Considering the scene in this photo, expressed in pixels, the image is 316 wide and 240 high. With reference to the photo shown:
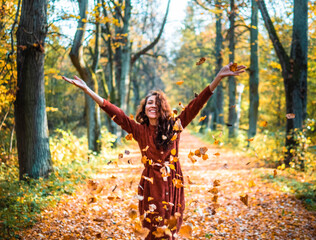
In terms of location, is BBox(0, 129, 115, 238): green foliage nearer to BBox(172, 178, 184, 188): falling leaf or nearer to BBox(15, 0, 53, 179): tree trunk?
BBox(15, 0, 53, 179): tree trunk

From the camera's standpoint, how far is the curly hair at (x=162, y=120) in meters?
3.03

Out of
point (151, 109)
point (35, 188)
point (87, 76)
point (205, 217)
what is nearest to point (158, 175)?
point (151, 109)

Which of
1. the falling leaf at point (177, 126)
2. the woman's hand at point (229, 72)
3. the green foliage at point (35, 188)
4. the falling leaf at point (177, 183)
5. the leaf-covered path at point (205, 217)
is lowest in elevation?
the leaf-covered path at point (205, 217)

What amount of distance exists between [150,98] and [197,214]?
3.20 metres

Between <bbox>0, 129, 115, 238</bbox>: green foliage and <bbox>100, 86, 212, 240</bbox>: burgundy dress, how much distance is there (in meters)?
1.10

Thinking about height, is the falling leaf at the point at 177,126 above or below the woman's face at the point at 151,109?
below

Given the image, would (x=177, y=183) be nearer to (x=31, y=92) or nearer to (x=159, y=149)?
(x=159, y=149)

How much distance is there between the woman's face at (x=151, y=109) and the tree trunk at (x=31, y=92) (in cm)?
361

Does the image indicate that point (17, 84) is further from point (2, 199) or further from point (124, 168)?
point (124, 168)

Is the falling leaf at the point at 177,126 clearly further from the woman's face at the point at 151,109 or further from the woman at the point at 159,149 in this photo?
the woman's face at the point at 151,109

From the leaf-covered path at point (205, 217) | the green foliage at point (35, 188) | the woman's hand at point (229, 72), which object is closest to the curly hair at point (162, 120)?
the leaf-covered path at point (205, 217)

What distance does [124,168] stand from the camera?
9.85 metres

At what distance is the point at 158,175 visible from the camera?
116 inches

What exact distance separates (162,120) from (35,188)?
3551mm
